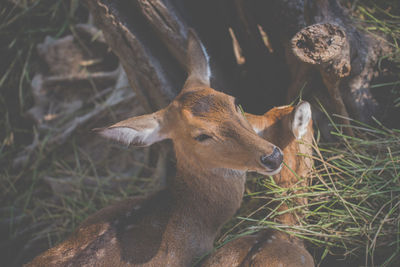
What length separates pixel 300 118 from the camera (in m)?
2.12

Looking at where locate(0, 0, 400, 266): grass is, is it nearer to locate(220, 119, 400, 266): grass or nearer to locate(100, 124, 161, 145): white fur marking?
locate(220, 119, 400, 266): grass

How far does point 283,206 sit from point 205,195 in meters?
0.53

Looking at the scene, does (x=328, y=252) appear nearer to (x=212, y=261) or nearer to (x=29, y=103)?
(x=212, y=261)

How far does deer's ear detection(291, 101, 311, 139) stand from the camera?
2.08 metres

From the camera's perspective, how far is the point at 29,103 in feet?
13.5

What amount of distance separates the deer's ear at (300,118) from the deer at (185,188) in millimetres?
305

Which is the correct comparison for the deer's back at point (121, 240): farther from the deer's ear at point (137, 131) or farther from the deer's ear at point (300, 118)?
the deer's ear at point (300, 118)

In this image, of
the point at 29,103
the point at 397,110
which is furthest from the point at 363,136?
the point at 29,103

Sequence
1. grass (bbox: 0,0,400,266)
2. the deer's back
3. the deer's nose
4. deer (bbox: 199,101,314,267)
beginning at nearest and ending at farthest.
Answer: the deer's nose, deer (bbox: 199,101,314,267), the deer's back, grass (bbox: 0,0,400,266)

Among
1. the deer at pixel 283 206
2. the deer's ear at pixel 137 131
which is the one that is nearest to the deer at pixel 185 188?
the deer's ear at pixel 137 131

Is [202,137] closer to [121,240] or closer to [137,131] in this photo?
[137,131]

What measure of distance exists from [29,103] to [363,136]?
365 cm

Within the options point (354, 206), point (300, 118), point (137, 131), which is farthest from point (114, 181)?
point (354, 206)

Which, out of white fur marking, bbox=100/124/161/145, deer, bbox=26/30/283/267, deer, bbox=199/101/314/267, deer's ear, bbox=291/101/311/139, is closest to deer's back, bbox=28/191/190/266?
deer, bbox=26/30/283/267
